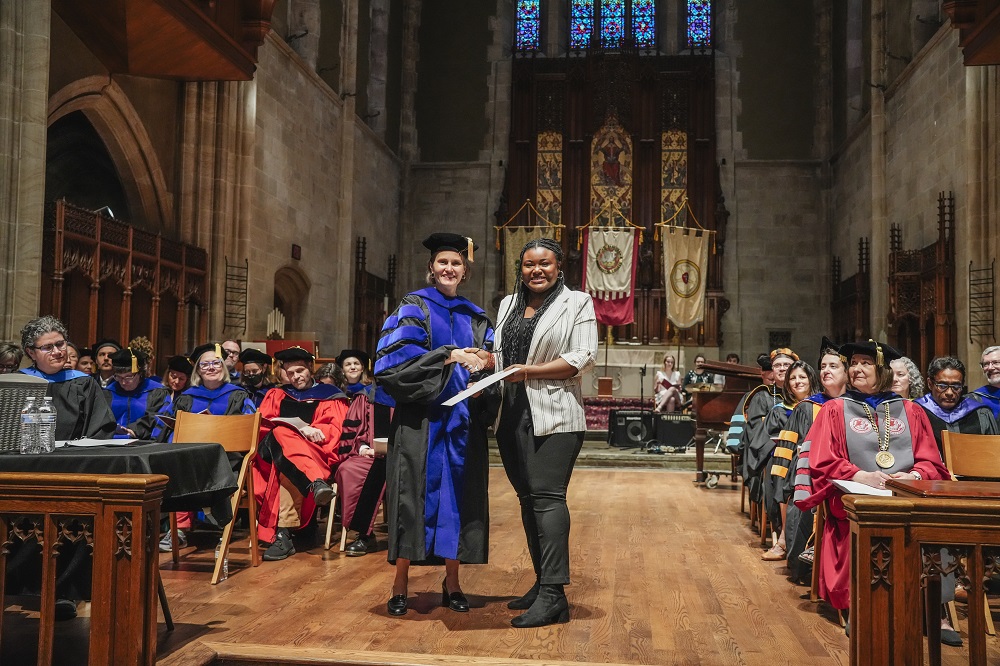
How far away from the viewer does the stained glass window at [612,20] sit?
1933 cm

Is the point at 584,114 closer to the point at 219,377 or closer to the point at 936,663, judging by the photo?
the point at 219,377

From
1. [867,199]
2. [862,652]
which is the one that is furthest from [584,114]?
[862,652]

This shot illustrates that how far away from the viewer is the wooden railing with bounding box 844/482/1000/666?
2488mm

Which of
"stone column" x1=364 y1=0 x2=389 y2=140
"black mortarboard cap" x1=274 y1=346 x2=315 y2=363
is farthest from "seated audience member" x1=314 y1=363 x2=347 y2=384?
"stone column" x1=364 y1=0 x2=389 y2=140

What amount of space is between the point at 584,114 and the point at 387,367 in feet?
52.3

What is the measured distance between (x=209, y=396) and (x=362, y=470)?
106 centimetres

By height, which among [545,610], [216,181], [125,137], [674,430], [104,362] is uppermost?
[125,137]

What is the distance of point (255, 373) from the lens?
671cm

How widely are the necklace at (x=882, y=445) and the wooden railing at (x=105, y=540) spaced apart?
2824 mm

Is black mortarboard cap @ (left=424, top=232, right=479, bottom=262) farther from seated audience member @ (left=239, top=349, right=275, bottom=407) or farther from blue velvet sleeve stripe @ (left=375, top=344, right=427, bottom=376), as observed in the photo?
seated audience member @ (left=239, top=349, right=275, bottom=407)

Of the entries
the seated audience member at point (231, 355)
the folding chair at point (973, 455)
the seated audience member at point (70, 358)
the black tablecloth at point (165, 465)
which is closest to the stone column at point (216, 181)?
the seated audience member at point (231, 355)

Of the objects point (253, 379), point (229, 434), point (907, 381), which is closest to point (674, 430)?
point (253, 379)

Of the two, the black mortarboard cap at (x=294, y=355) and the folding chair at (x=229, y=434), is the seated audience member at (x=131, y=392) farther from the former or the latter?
the folding chair at (x=229, y=434)

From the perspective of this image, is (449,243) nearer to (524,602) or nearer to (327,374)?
(524,602)
